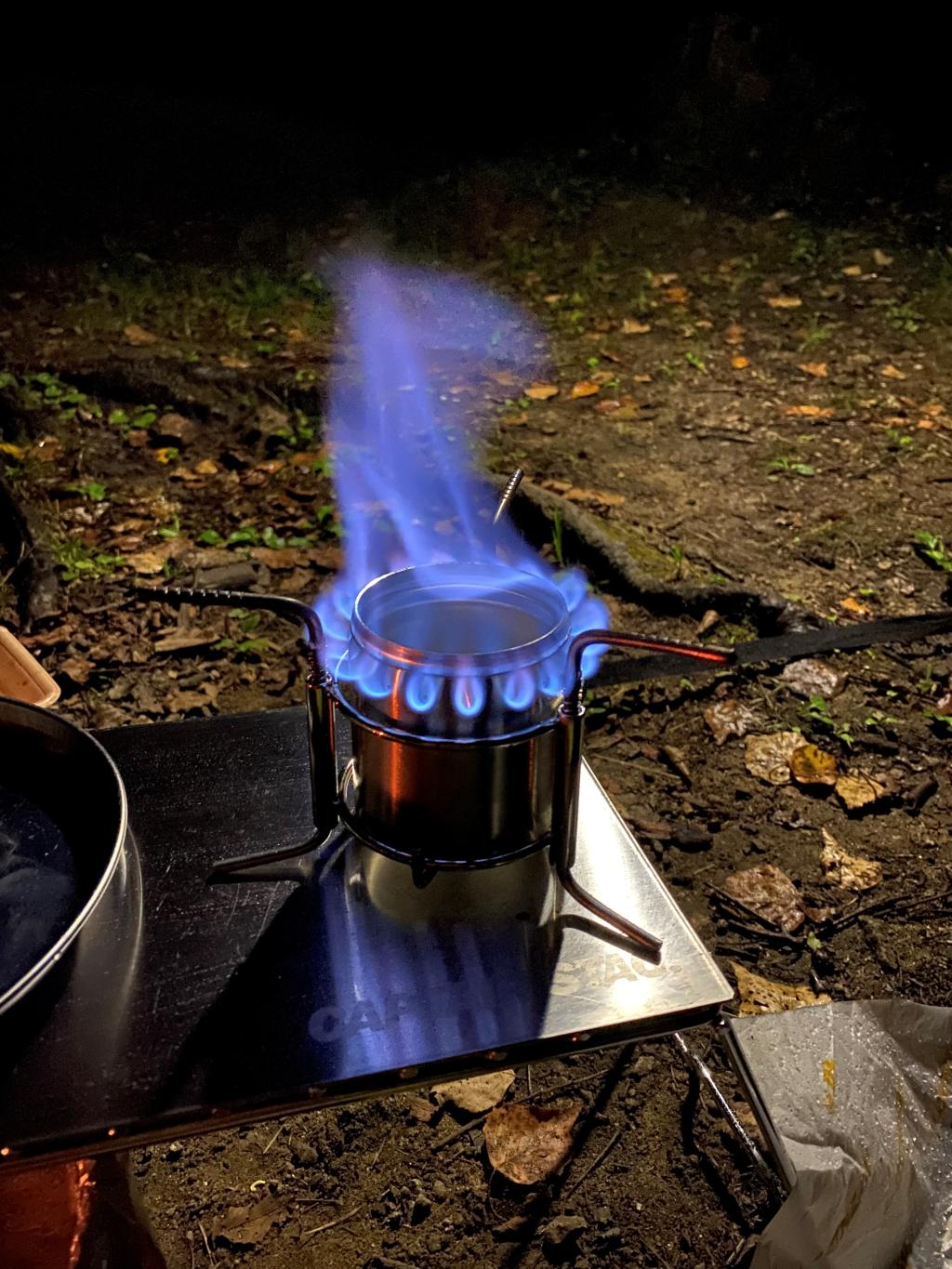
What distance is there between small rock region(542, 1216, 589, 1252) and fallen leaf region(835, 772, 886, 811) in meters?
1.88

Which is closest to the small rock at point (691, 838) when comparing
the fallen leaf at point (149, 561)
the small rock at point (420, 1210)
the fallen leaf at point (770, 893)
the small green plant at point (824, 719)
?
the fallen leaf at point (770, 893)

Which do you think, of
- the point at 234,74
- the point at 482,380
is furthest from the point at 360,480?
the point at 234,74

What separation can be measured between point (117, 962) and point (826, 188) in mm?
12876

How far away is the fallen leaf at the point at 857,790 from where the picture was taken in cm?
359

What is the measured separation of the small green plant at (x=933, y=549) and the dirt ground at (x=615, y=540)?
1.1 inches

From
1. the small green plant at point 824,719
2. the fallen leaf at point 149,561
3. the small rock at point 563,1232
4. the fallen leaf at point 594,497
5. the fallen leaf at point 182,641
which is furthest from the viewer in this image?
the fallen leaf at point 594,497

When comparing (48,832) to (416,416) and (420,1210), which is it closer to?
(420,1210)

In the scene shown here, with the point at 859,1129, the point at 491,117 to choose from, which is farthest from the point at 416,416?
the point at 491,117

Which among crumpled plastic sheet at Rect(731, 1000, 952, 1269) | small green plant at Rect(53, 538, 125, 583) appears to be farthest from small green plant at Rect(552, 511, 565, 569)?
crumpled plastic sheet at Rect(731, 1000, 952, 1269)

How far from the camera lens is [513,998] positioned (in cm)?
158

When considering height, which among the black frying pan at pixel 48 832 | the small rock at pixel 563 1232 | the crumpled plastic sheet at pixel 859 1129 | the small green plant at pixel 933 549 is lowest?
the small rock at pixel 563 1232

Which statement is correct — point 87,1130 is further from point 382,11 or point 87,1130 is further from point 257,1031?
point 382,11

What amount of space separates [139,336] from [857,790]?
678 centimetres

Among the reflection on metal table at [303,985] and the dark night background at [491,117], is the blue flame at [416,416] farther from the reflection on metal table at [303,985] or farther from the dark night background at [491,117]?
the dark night background at [491,117]
